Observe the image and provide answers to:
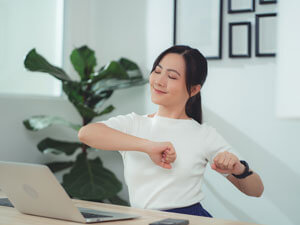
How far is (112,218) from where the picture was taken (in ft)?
4.06

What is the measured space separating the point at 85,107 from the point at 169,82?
1321mm

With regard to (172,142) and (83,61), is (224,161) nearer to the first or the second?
(172,142)

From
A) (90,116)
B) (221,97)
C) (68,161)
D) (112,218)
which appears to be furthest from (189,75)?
(68,161)

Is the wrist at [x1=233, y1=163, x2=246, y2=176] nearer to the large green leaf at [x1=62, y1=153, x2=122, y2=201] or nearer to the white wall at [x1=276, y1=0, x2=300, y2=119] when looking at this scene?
the white wall at [x1=276, y1=0, x2=300, y2=119]

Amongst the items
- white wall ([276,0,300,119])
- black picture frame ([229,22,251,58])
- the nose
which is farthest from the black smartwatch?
black picture frame ([229,22,251,58])

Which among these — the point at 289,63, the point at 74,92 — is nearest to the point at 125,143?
the point at 289,63

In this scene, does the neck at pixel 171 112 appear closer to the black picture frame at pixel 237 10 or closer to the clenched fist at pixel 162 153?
the clenched fist at pixel 162 153

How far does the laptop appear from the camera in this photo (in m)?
1.16

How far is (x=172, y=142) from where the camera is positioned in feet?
5.50

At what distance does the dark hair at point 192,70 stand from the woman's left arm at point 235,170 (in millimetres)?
292

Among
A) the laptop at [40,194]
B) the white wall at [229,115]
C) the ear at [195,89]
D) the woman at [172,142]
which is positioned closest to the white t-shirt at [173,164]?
the woman at [172,142]

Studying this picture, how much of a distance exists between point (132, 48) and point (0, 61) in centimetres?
94

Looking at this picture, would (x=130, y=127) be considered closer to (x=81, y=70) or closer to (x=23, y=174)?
(x=23, y=174)

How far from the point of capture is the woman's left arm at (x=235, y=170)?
1.44 m
